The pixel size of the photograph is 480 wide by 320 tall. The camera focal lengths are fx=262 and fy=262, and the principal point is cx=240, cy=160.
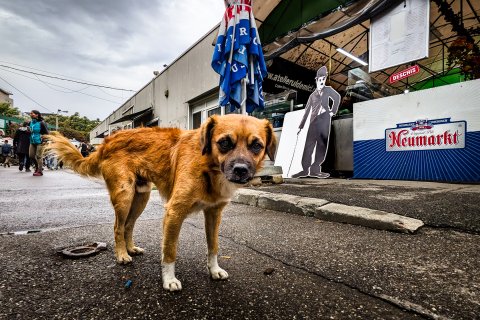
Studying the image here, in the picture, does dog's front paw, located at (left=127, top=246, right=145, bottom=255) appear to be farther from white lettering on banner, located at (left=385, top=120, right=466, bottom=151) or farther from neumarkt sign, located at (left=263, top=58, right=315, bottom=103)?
neumarkt sign, located at (left=263, top=58, right=315, bottom=103)

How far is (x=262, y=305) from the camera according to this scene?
1.29 meters

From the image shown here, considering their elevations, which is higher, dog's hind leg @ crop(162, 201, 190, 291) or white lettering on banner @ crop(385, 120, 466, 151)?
white lettering on banner @ crop(385, 120, 466, 151)

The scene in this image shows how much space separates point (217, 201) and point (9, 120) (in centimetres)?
4850

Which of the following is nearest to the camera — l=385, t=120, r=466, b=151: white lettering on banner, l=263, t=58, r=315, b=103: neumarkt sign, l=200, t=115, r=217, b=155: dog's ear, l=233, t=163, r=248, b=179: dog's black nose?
l=233, t=163, r=248, b=179: dog's black nose

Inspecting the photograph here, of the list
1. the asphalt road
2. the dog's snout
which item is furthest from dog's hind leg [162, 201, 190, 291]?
the dog's snout

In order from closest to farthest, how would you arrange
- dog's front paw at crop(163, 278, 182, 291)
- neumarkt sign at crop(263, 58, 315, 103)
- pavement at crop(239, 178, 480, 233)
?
dog's front paw at crop(163, 278, 182, 291) → pavement at crop(239, 178, 480, 233) → neumarkt sign at crop(263, 58, 315, 103)

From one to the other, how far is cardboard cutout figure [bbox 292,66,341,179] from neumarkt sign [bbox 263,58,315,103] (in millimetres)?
3286

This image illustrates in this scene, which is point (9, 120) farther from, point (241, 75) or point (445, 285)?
point (445, 285)

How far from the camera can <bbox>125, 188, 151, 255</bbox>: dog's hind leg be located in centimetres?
211

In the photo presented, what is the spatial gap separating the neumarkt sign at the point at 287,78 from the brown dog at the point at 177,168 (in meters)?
8.54

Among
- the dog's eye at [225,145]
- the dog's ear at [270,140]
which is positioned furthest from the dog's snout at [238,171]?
the dog's ear at [270,140]

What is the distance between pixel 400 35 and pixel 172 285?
7196mm

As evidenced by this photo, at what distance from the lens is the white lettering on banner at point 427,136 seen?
5020mm

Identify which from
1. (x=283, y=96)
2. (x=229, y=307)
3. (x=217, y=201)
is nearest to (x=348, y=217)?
(x=217, y=201)
